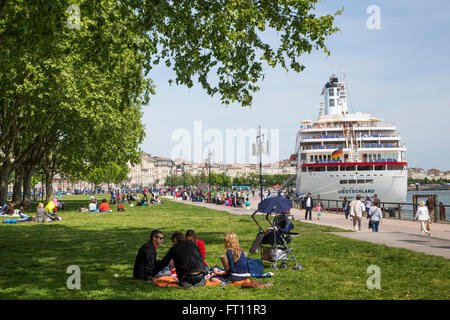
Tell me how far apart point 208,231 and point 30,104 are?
13.8m

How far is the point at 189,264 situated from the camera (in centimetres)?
799

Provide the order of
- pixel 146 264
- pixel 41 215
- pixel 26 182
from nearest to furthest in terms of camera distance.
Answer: pixel 146 264 → pixel 41 215 → pixel 26 182

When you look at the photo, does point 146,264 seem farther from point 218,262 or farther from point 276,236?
point 276,236

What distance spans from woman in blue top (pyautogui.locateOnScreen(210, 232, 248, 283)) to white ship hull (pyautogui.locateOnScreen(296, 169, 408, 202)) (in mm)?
43259

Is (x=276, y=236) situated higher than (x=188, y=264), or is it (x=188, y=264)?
(x=276, y=236)

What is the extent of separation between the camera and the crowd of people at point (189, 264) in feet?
26.1

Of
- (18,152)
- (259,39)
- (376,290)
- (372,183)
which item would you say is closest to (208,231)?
(259,39)

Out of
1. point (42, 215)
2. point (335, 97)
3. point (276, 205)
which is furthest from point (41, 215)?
point (335, 97)

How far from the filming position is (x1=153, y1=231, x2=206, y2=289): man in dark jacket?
7.91 metres

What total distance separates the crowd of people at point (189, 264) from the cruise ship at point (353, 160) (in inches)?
1710

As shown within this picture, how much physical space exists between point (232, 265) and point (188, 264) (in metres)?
0.86

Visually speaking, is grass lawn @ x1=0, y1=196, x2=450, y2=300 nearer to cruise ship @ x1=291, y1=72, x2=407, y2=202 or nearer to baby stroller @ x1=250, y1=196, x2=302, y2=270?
baby stroller @ x1=250, y1=196, x2=302, y2=270

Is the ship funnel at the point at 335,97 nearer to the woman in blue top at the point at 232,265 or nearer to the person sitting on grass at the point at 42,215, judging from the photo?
the person sitting on grass at the point at 42,215

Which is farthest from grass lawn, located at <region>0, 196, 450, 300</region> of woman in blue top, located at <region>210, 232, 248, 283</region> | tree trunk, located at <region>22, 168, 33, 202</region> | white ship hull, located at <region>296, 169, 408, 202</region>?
white ship hull, located at <region>296, 169, 408, 202</region>
